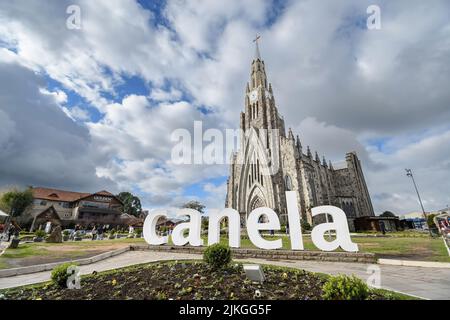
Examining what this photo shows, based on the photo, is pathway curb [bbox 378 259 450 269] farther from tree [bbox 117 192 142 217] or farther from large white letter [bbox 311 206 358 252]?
tree [bbox 117 192 142 217]

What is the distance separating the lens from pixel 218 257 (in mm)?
6973

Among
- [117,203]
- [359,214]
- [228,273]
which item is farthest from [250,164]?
[228,273]

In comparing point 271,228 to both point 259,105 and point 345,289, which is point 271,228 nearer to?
point 345,289

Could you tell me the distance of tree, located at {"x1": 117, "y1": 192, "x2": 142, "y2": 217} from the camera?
238 feet

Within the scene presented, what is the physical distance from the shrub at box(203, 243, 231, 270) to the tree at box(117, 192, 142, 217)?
74.3 meters

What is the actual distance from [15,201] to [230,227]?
145ft

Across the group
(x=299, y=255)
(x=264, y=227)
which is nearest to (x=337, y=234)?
(x=299, y=255)

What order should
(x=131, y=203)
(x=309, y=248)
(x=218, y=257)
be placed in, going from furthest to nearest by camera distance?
(x=131, y=203) < (x=309, y=248) < (x=218, y=257)

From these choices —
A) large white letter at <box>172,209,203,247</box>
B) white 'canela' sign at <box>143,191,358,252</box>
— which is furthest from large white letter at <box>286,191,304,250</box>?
large white letter at <box>172,209,203,247</box>

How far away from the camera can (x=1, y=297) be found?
512 centimetres

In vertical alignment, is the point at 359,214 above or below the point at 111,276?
above

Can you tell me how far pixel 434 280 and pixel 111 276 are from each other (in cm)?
1014

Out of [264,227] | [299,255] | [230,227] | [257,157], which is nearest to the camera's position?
[264,227]
